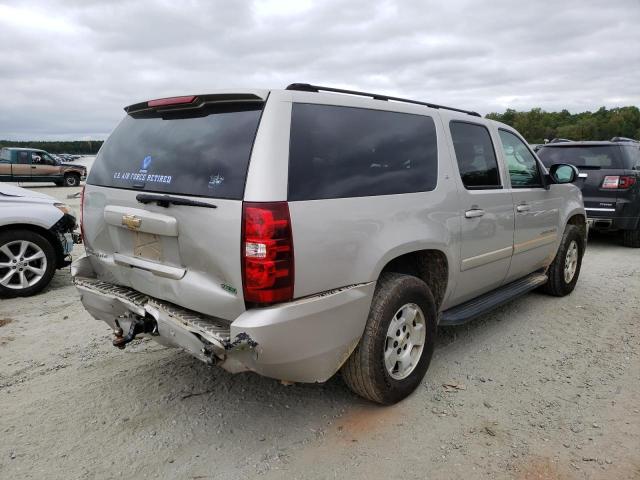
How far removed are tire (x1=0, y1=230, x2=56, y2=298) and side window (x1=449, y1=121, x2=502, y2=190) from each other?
15.2 ft

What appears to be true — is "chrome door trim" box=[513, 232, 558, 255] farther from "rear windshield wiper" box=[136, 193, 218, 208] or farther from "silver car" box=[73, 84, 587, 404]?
"rear windshield wiper" box=[136, 193, 218, 208]

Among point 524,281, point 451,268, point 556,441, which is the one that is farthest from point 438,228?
point 524,281

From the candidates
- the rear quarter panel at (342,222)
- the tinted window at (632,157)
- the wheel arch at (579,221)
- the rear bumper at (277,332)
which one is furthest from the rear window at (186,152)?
the tinted window at (632,157)

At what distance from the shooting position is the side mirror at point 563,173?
4777mm

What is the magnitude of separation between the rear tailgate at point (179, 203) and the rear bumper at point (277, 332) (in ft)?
0.31

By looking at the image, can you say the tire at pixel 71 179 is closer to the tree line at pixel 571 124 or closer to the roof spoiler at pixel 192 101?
the roof spoiler at pixel 192 101

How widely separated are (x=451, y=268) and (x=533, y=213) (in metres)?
1.53

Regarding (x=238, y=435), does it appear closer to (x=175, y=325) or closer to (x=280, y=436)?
(x=280, y=436)

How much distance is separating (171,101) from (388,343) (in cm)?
198

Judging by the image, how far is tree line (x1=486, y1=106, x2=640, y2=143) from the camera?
71875mm

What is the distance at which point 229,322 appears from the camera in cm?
256

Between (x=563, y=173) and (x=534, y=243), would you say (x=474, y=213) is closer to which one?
(x=534, y=243)

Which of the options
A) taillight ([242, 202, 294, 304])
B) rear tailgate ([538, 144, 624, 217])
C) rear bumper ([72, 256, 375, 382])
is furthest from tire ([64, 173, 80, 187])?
taillight ([242, 202, 294, 304])

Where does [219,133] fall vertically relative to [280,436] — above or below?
above
